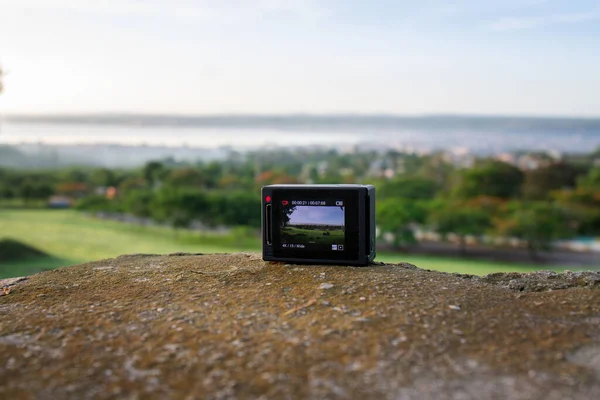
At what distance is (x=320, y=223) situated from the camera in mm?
4367

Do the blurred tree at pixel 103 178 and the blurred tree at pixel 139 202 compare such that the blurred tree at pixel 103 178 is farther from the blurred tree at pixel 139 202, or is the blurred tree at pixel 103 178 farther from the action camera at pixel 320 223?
the action camera at pixel 320 223

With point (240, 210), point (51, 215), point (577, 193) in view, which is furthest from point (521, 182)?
point (51, 215)

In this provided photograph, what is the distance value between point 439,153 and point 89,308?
71.2 ft

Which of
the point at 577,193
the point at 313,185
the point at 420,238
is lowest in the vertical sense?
the point at 420,238

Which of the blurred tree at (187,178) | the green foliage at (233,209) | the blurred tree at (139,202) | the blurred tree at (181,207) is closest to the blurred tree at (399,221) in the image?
the green foliage at (233,209)

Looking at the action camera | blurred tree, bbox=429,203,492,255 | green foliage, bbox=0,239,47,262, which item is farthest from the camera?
blurred tree, bbox=429,203,492,255

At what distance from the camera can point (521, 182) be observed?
22250 millimetres

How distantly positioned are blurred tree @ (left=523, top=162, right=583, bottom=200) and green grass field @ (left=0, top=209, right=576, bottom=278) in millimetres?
3703

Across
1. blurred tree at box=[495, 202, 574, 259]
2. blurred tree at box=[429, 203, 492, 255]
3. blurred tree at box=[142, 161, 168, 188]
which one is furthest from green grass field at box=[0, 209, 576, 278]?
blurred tree at box=[142, 161, 168, 188]

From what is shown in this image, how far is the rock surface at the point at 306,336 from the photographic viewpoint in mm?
2551

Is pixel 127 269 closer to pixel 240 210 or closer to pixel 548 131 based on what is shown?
pixel 240 210

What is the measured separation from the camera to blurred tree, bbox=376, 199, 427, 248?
19.4 meters

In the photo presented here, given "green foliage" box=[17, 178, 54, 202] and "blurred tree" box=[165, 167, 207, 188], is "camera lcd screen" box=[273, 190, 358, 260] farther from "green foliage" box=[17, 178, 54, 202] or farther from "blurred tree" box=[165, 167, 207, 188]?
"green foliage" box=[17, 178, 54, 202]

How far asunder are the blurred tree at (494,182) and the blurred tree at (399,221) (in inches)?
127
